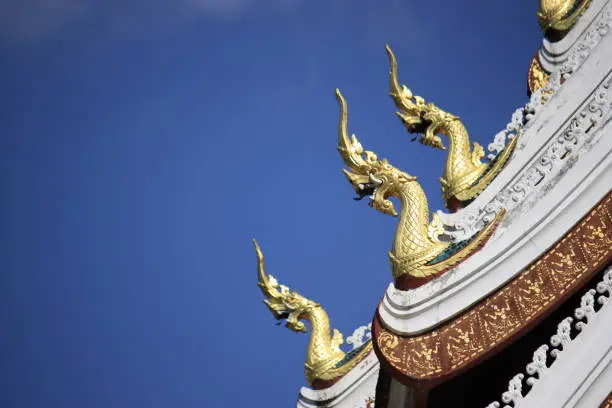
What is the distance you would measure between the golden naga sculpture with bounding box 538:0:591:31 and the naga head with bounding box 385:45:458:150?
2.85 ft

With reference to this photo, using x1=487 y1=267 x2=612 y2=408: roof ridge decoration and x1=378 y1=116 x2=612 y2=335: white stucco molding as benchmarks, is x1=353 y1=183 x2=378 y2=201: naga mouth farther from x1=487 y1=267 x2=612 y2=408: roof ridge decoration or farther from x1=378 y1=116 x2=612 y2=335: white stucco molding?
x1=487 y1=267 x2=612 y2=408: roof ridge decoration

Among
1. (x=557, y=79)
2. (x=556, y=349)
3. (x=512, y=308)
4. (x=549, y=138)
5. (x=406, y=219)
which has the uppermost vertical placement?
(x=557, y=79)

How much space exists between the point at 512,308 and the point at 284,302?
292 centimetres

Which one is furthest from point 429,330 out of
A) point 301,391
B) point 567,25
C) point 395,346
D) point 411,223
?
point 567,25

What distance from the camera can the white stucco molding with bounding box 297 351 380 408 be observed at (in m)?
5.89

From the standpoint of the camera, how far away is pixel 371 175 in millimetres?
5277

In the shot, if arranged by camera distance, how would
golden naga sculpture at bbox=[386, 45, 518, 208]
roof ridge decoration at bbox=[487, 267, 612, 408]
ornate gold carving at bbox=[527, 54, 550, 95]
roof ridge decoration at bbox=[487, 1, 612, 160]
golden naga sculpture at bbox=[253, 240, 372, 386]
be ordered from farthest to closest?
ornate gold carving at bbox=[527, 54, 550, 95] → golden naga sculpture at bbox=[253, 240, 372, 386] → golden naga sculpture at bbox=[386, 45, 518, 208] → roof ridge decoration at bbox=[487, 1, 612, 160] → roof ridge decoration at bbox=[487, 267, 612, 408]

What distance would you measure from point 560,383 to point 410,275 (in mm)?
1083

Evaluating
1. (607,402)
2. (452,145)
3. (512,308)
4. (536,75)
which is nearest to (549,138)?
(452,145)

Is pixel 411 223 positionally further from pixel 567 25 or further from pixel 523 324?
pixel 567 25

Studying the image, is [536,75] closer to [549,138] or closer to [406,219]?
[549,138]

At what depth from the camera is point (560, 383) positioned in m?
3.40

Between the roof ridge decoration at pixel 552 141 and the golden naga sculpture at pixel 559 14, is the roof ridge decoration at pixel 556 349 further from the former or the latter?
the golden naga sculpture at pixel 559 14

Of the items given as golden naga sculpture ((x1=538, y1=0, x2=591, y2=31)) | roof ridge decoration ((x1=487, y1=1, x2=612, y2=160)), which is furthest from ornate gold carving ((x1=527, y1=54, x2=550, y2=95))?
roof ridge decoration ((x1=487, y1=1, x2=612, y2=160))
